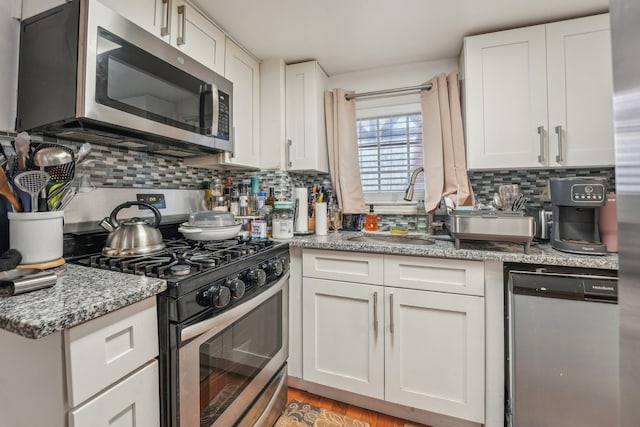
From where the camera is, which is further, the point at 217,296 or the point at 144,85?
the point at 144,85

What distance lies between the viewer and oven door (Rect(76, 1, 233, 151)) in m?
0.96

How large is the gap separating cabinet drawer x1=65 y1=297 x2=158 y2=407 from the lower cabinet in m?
0.91

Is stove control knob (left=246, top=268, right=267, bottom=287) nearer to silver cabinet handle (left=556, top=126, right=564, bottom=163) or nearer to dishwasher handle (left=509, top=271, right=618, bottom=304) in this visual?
dishwasher handle (left=509, top=271, right=618, bottom=304)

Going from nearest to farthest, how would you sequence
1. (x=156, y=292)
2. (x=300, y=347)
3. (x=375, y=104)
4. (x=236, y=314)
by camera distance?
(x=156, y=292)
(x=236, y=314)
(x=300, y=347)
(x=375, y=104)

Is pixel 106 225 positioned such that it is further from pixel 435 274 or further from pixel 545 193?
pixel 545 193

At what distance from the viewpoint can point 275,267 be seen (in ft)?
4.45

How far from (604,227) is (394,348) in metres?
1.13

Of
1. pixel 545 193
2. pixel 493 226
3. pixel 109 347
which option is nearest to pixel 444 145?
pixel 545 193

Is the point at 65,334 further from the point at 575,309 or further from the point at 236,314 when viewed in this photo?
the point at 575,309

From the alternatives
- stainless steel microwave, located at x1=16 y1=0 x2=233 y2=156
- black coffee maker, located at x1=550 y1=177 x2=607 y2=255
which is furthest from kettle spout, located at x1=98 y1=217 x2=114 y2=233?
black coffee maker, located at x1=550 y1=177 x2=607 y2=255

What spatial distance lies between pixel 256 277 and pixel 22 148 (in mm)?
881

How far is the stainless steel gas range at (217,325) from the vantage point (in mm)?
857

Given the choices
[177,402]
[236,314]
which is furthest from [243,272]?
[177,402]

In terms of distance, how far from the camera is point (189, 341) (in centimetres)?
89
